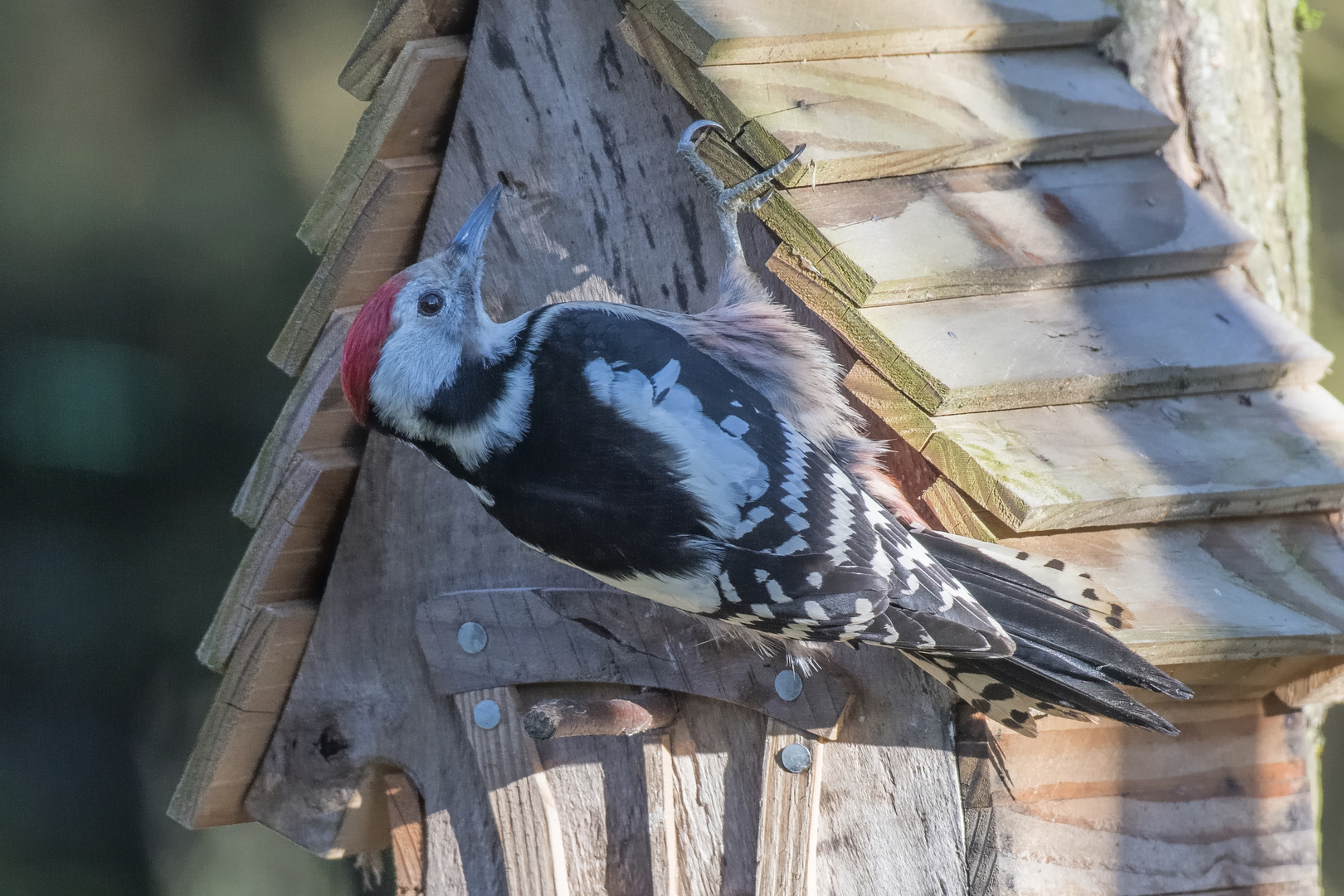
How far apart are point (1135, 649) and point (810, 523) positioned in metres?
0.45

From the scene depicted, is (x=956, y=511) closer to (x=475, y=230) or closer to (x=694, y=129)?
(x=694, y=129)

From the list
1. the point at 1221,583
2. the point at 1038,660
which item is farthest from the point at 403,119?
the point at 1221,583

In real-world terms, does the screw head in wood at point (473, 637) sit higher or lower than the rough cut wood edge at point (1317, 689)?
lower

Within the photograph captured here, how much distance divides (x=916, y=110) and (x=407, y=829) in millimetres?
1600

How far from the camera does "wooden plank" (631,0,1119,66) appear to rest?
5.48ft

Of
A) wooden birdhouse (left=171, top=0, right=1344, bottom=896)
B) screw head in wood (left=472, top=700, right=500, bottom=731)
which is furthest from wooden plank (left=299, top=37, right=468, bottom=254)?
screw head in wood (left=472, top=700, right=500, bottom=731)

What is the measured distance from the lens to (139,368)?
157 inches

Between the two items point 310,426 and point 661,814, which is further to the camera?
point 310,426

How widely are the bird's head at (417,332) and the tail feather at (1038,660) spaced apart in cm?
77

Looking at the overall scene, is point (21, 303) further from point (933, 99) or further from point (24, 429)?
point (933, 99)

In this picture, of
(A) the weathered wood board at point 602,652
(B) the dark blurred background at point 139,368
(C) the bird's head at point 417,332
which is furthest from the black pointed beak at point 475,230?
(B) the dark blurred background at point 139,368

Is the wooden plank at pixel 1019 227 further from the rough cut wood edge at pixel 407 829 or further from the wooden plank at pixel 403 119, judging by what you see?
the rough cut wood edge at pixel 407 829

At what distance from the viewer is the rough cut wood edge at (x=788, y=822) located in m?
1.69

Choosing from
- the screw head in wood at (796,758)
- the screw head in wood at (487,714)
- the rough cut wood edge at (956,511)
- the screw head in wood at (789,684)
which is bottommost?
the screw head in wood at (796,758)
